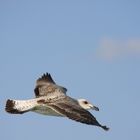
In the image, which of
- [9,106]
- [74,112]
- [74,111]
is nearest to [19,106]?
[9,106]

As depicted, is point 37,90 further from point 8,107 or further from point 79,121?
point 79,121

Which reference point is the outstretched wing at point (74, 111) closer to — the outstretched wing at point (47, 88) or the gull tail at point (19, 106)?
the gull tail at point (19, 106)

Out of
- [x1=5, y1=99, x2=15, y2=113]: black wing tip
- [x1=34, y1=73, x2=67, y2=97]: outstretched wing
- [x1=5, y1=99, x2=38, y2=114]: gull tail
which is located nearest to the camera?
[x1=5, y1=99, x2=38, y2=114]: gull tail

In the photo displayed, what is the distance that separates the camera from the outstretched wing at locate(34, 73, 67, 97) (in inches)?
1400

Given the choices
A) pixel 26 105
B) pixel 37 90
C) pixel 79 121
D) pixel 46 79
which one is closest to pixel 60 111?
pixel 79 121

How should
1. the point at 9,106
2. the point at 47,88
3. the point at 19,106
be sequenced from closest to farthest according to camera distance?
the point at 19,106 → the point at 9,106 → the point at 47,88

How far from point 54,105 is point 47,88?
17.8 ft

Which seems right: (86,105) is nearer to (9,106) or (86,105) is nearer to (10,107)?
(10,107)

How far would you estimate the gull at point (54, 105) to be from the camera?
29438 millimetres

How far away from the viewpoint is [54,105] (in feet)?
103

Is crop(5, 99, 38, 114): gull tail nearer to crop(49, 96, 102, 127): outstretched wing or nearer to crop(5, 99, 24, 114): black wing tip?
crop(5, 99, 24, 114): black wing tip

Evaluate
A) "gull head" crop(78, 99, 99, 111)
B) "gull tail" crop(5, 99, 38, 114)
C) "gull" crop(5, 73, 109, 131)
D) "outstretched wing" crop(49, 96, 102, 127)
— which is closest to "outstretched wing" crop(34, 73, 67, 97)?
"gull" crop(5, 73, 109, 131)

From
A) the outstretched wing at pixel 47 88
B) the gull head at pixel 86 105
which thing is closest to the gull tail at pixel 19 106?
the outstretched wing at pixel 47 88

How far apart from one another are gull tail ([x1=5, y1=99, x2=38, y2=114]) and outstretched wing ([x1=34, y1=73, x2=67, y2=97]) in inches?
55.6
